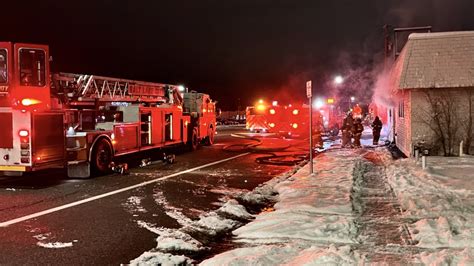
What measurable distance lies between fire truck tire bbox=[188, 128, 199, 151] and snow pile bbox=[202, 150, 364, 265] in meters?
10.8

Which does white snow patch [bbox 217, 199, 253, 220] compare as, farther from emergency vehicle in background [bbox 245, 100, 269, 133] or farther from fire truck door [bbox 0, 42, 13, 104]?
emergency vehicle in background [bbox 245, 100, 269, 133]

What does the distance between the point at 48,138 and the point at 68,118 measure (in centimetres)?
144

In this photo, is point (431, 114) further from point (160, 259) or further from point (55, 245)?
point (55, 245)

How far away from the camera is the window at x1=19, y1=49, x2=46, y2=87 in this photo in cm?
1202

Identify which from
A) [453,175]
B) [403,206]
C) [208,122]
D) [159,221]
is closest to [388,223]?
[403,206]

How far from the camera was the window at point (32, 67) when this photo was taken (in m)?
12.0

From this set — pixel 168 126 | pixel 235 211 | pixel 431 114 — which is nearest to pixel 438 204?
pixel 235 211

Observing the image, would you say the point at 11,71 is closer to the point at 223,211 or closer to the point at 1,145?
the point at 1,145

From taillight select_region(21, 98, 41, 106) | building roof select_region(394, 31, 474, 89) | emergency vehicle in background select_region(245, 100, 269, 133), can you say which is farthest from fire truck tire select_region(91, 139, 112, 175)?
emergency vehicle in background select_region(245, 100, 269, 133)

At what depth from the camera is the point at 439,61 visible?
15.4 m

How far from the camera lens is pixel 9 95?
11.8 metres

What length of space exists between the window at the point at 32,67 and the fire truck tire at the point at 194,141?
10.3m

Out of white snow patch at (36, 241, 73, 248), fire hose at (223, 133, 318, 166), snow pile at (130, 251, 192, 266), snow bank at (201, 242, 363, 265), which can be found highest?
fire hose at (223, 133, 318, 166)

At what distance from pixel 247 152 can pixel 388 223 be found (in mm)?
13553
